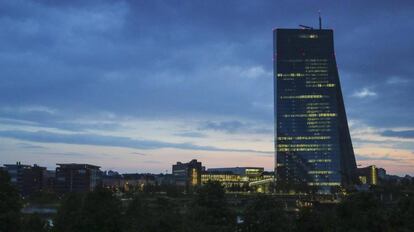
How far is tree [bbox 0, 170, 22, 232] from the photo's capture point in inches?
1495

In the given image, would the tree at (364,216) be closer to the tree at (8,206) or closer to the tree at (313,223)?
the tree at (313,223)

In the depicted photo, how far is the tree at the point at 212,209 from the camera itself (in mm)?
40062

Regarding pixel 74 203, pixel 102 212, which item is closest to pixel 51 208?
pixel 74 203

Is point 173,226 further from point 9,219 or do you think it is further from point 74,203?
point 74,203

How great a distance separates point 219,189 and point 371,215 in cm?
1186

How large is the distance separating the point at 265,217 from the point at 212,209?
4304 millimetres

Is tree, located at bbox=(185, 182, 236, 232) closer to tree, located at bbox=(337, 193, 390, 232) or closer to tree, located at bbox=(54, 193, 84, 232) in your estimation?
tree, located at bbox=(337, 193, 390, 232)

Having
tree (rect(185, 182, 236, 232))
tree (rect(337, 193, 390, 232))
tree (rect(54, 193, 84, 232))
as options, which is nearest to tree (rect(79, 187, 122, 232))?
tree (rect(185, 182, 236, 232))

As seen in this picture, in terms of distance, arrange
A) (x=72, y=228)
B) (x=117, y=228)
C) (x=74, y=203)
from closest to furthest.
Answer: (x=117, y=228)
(x=72, y=228)
(x=74, y=203)

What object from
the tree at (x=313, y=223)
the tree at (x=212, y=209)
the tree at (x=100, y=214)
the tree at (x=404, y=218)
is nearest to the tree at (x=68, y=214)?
the tree at (x=100, y=214)

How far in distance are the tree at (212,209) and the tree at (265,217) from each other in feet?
4.97

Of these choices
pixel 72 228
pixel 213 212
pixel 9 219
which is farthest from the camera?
pixel 72 228

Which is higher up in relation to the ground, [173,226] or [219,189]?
[219,189]

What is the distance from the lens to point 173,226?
1512 inches
